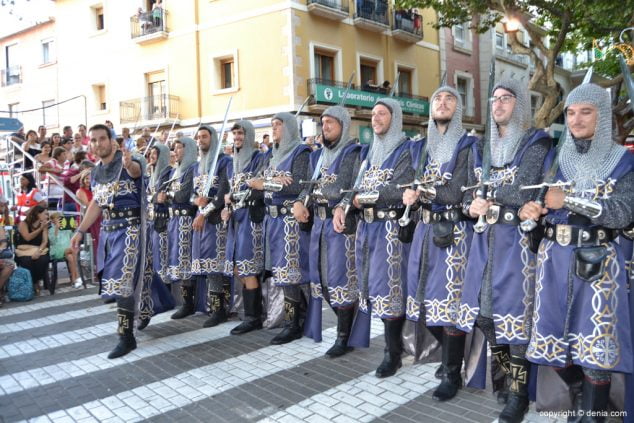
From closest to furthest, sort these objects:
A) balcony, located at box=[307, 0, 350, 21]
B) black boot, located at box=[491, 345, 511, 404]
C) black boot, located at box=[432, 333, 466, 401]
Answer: black boot, located at box=[491, 345, 511, 404], black boot, located at box=[432, 333, 466, 401], balcony, located at box=[307, 0, 350, 21]

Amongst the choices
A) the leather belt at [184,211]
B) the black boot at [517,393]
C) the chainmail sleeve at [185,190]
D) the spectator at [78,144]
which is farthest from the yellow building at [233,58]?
the black boot at [517,393]

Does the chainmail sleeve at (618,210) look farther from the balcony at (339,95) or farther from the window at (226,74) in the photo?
the window at (226,74)

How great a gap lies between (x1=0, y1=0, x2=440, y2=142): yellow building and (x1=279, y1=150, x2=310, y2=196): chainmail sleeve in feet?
38.7

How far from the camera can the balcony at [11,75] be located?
2625 centimetres

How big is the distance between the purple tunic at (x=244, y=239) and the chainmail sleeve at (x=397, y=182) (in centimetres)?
174

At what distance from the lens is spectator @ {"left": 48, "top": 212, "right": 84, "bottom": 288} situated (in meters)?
8.74

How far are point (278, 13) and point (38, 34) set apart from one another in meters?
14.5

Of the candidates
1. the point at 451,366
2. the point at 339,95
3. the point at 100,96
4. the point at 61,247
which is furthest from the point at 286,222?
the point at 100,96

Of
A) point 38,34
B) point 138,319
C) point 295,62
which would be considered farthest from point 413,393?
point 38,34

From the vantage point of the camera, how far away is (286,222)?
5.11 metres

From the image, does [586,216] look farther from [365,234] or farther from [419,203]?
[365,234]

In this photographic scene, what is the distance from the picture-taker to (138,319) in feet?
18.2

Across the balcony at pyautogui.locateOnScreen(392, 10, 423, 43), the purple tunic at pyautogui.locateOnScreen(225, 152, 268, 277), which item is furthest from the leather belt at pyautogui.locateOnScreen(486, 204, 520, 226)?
the balcony at pyautogui.locateOnScreen(392, 10, 423, 43)

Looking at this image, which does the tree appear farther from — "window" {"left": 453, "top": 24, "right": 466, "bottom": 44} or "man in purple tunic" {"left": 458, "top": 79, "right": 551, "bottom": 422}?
"window" {"left": 453, "top": 24, "right": 466, "bottom": 44}
